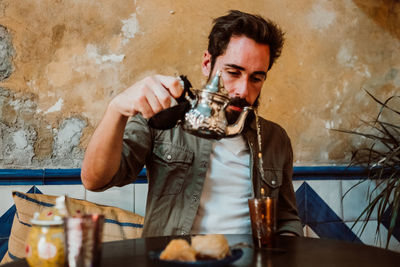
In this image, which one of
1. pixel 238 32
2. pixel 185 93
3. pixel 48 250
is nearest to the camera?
pixel 48 250

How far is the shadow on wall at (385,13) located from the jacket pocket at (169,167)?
184 cm

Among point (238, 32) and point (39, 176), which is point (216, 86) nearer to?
point (238, 32)

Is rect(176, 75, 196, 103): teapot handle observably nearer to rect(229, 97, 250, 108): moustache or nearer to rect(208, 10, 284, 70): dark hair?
rect(229, 97, 250, 108): moustache

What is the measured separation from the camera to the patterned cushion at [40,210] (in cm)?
163

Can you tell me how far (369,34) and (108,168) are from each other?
2157mm

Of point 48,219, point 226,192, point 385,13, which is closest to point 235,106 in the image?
point 226,192

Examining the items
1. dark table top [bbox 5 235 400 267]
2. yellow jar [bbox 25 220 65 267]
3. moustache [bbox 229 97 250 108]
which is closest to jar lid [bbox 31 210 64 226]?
yellow jar [bbox 25 220 65 267]

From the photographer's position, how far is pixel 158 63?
7.14 ft

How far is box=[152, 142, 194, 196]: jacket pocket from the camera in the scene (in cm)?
150

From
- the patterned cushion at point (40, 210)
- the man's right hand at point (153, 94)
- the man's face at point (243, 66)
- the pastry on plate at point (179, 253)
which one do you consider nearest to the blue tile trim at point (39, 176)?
the patterned cushion at point (40, 210)

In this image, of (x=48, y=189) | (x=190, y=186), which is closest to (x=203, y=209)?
(x=190, y=186)

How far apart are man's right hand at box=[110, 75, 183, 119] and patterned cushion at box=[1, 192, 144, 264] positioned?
0.65 m

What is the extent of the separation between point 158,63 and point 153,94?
3.88 feet

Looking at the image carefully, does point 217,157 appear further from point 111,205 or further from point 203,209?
point 111,205
